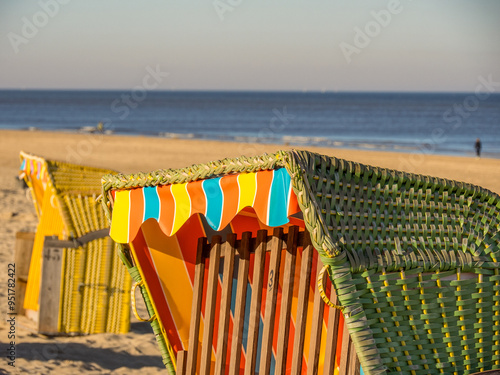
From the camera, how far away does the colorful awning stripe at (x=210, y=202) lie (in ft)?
6.68

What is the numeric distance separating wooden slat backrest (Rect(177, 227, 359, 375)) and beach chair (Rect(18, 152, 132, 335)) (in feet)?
7.73

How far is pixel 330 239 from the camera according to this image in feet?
6.28

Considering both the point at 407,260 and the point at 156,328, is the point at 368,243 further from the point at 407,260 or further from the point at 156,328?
the point at 156,328

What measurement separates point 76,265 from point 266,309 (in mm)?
2995

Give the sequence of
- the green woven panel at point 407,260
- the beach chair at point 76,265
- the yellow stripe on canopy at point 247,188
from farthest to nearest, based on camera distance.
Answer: the beach chair at point 76,265 → the yellow stripe on canopy at point 247,188 → the green woven panel at point 407,260

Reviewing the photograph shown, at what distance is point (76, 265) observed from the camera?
5.14 m

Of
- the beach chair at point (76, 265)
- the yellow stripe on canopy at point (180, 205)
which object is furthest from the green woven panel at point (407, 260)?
the beach chair at point (76, 265)

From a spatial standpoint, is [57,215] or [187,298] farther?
[57,215]

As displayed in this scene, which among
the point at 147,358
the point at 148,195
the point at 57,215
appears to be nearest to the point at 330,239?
the point at 148,195

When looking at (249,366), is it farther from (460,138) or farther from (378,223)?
(460,138)

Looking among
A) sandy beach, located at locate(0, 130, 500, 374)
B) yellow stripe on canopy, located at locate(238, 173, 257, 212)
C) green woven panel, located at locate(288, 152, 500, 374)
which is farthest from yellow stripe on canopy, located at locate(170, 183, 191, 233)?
sandy beach, located at locate(0, 130, 500, 374)

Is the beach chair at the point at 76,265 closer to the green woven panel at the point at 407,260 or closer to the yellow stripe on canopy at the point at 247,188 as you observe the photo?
the yellow stripe on canopy at the point at 247,188

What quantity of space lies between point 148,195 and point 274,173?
792mm

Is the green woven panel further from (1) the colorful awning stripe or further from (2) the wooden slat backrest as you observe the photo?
(2) the wooden slat backrest
